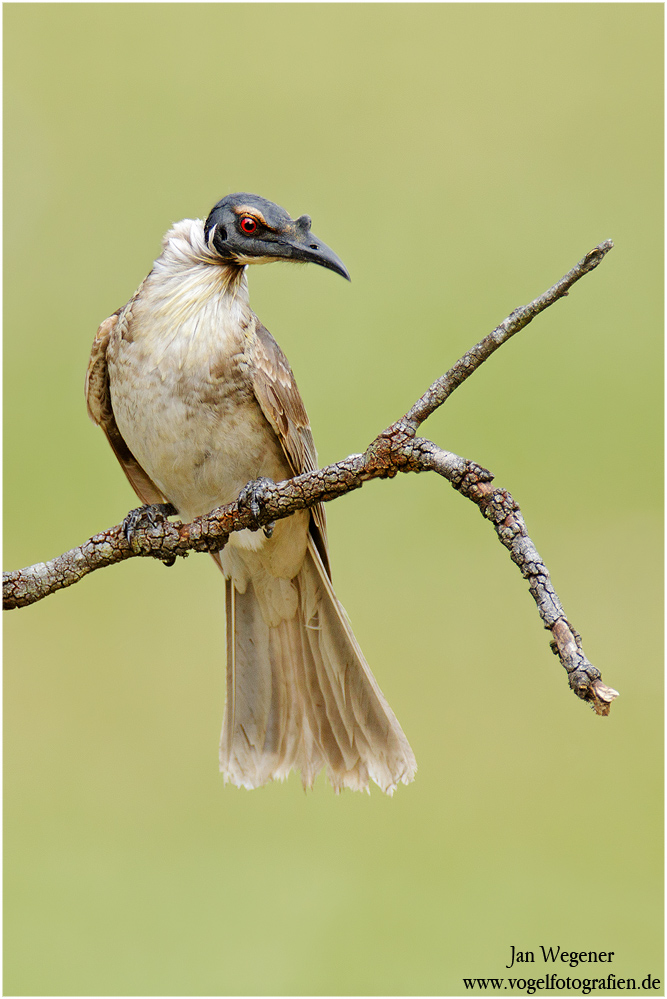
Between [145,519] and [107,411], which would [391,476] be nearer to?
[145,519]

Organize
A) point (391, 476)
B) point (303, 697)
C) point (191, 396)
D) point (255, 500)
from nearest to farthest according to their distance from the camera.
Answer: point (391, 476) → point (255, 500) → point (191, 396) → point (303, 697)

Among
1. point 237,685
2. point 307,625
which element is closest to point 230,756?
point 237,685

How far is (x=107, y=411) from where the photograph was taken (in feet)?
9.16

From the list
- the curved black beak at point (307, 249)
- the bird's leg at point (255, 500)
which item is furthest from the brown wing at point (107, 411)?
the bird's leg at point (255, 500)

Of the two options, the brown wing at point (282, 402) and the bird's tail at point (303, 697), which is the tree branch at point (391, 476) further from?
the bird's tail at point (303, 697)

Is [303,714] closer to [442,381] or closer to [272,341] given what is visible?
[272,341]

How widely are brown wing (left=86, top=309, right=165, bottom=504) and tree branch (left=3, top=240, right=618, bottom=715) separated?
0.73m

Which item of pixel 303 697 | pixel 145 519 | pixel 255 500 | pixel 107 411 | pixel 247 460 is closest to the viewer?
pixel 255 500

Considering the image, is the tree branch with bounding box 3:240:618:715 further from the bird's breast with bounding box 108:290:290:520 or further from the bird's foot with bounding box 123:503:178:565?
the bird's breast with bounding box 108:290:290:520

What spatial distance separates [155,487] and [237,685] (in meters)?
0.71

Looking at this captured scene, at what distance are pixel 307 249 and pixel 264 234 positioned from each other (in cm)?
14

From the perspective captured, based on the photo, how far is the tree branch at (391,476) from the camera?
1299mm

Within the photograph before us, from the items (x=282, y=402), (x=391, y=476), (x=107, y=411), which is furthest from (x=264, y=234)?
(x=391, y=476)

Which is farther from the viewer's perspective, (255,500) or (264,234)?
(264,234)
